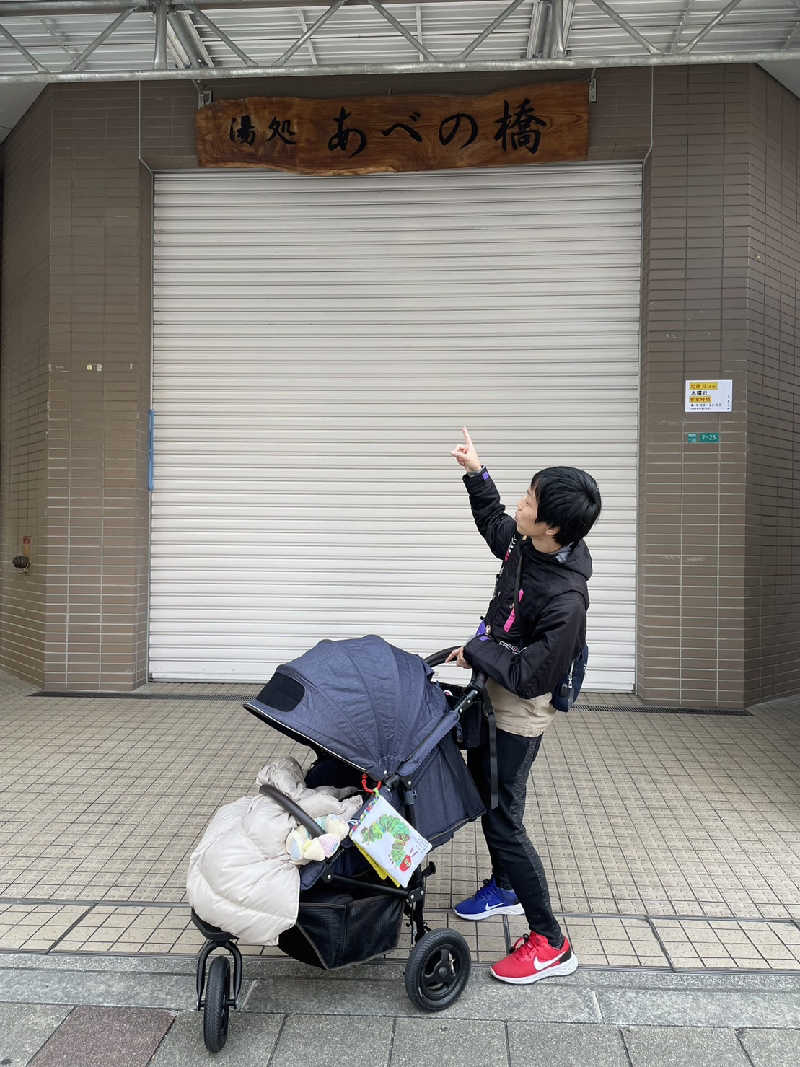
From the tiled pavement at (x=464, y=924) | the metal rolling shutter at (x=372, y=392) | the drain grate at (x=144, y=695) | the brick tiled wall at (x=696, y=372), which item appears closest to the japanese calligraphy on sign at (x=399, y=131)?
the metal rolling shutter at (x=372, y=392)

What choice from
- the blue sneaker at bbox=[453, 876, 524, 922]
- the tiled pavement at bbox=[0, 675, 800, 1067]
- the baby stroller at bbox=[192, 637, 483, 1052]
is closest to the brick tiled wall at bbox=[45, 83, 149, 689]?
the tiled pavement at bbox=[0, 675, 800, 1067]

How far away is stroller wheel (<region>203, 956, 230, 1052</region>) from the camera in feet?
8.15

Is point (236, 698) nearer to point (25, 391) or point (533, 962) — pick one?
point (25, 391)

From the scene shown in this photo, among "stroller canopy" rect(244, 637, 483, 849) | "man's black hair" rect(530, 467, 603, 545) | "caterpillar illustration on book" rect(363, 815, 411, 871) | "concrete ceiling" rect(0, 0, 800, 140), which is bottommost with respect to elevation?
"caterpillar illustration on book" rect(363, 815, 411, 871)

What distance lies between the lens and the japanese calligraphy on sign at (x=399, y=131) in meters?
6.79

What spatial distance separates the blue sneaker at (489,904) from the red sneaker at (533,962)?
0.37 m

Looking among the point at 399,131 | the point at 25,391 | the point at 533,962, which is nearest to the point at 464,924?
the point at 533,962

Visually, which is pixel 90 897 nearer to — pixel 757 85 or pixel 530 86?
pixel 530 86

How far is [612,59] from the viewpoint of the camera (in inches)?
207

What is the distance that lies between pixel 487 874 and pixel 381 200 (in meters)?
5.72

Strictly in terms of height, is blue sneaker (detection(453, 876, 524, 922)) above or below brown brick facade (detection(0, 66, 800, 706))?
below

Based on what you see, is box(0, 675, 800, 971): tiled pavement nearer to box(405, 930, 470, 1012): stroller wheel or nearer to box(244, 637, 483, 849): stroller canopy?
box(405, 930, 470, 1012): stroller wheel

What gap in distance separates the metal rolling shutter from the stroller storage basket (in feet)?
15.1

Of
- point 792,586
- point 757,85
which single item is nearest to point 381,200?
point 757,85
